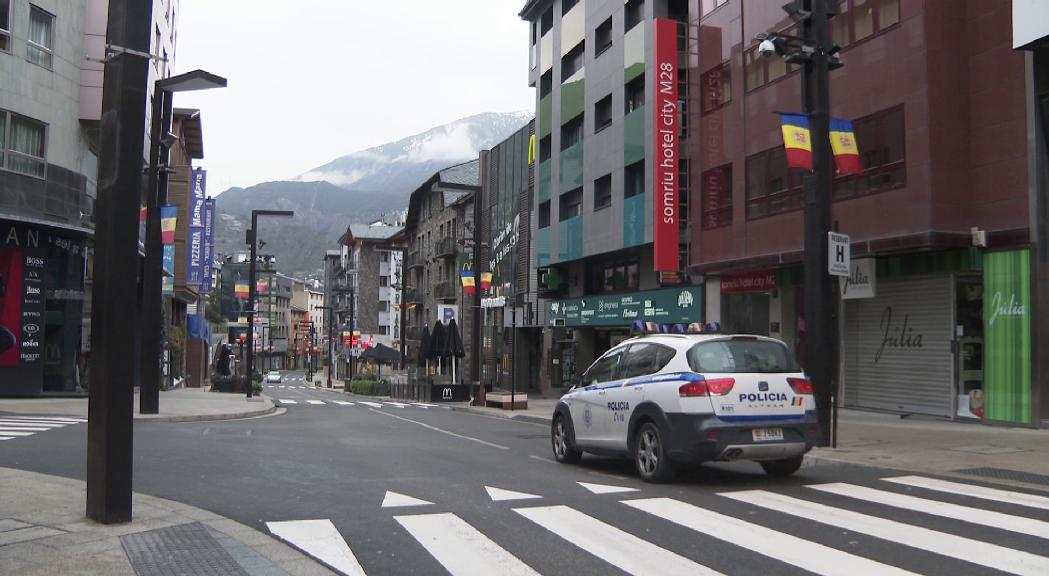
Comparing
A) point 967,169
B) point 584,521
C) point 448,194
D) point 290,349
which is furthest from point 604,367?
point 290,349

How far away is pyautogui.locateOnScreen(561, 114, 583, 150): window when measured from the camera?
34.6 meters

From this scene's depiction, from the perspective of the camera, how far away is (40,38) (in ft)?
77.7

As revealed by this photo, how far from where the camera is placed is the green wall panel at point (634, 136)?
28297mm

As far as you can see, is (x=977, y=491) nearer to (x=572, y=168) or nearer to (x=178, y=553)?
(x=178, y=553)

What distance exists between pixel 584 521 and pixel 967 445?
8039 millimetres

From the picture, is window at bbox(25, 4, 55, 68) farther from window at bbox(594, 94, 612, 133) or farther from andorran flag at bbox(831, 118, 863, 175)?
andorran flag at bbox(831, 118, 863, 175)

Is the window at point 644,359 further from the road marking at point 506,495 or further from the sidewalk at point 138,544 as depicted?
the sidewalk at point 138,544

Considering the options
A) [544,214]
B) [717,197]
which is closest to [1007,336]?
[717,197]

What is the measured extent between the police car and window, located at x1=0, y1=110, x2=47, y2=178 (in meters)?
19.6

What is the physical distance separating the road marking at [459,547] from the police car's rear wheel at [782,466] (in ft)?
14.2

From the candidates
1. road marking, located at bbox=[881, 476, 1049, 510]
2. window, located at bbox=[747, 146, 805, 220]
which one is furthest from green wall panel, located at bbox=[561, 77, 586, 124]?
road marking, located at bbox=[881, 476, 1049, 510]

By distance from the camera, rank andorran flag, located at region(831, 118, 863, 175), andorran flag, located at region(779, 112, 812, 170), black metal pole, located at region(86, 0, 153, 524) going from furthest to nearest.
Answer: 1. andorran flag, located at region(831, 118, 863, 175)
2. andorran flag, located at region(779, 112, 812, 170)
3. black metal pole, located at region(86, 0, 153, 524)

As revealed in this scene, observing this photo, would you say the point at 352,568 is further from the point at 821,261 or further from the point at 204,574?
the point at 821,261

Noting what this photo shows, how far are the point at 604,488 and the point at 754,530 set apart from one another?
242cm
